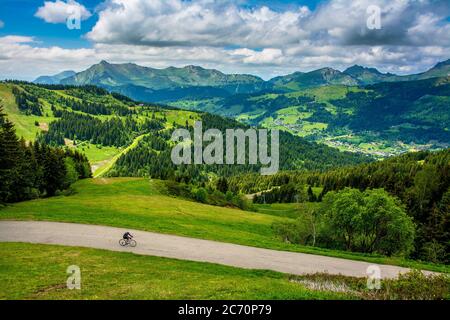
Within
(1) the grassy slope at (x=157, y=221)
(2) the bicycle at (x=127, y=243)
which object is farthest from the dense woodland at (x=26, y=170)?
(2) the bicycle at (x=127, y=243)

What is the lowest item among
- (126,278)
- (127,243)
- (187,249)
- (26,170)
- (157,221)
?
(157,221)

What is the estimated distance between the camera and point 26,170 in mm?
75062

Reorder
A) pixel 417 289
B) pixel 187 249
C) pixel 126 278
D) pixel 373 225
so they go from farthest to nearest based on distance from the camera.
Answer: pixel 373 225 < pixel 187 249 < pixel 126 278 < pixel 417 289

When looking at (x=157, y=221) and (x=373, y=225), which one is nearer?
(x=157, y=221)

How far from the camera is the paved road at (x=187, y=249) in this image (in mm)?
35438

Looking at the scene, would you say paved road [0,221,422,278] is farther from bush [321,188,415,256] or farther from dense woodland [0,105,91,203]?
bush [321,188,415,256]

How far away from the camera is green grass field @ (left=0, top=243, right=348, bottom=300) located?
70.8 ft

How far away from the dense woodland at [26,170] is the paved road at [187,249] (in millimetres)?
17705

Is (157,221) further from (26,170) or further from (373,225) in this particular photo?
(26,170)

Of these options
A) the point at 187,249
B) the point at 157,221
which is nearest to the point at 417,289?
the point at 187,249

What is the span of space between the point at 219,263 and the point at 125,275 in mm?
10444

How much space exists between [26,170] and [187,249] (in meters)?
53.8
